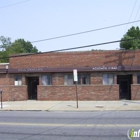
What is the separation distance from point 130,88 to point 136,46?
31.7 meters

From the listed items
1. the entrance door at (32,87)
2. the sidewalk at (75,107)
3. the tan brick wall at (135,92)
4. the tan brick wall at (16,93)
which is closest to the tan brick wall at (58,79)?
the entrance door at (32,87)

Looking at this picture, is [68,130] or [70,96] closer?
[68,130]

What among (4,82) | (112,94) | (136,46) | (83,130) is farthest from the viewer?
(136,46)

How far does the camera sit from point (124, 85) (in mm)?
28016

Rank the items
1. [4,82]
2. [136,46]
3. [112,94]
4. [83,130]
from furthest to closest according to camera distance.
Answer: [136,46], [4,82], [112,94], [83,130]

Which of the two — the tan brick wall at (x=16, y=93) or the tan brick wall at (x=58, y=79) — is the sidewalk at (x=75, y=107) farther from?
the tan brick wall at (x=16, y=93)

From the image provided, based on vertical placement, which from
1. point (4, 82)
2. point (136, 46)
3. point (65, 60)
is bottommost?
point (4, 82)

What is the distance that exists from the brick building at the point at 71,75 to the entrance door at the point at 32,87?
0.36 metres

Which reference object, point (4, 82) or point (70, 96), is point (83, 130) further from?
point (4, 82)

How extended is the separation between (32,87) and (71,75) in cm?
500

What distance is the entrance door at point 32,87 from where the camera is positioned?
2920 cm

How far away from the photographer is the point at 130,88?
2720 cm

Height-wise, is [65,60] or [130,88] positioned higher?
[65,60]

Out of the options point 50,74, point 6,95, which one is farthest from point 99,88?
point 6,95
